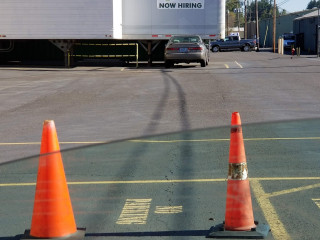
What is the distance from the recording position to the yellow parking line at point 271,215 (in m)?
3.90

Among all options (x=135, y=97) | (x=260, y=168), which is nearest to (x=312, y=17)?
(x=135, y=97)

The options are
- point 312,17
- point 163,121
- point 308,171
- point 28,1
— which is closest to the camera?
point 308,171

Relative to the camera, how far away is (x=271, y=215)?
4.09m

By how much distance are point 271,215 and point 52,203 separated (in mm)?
1431

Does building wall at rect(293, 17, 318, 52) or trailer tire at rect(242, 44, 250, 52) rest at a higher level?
building wall at rect(293, 17, 318, 52)

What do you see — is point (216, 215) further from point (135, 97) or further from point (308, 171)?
point (135, 97)

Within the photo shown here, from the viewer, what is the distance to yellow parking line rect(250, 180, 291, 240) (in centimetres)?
390

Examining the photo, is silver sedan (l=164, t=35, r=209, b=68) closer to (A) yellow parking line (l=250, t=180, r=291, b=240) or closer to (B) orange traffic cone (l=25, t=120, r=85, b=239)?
(A) yellow parking line (l=250, t=180, r=291, b=240)

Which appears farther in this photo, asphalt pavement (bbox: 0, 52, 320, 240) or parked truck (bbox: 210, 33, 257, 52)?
parked truck (bbox: 210, 33, 257, 52)

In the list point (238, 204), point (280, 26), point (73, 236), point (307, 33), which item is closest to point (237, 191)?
point (238, 204)

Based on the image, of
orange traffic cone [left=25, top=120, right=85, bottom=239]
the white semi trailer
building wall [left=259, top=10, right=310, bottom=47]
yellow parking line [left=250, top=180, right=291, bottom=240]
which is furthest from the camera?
building wall [left=259, top=10, right=310, bottom=47]

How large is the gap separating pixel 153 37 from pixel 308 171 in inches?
1111

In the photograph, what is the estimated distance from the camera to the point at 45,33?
30.9 meters

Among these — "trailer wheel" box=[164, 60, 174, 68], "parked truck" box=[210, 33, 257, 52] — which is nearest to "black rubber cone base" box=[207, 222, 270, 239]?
"trailer wheel" box=[164, 60, 174, 68]
